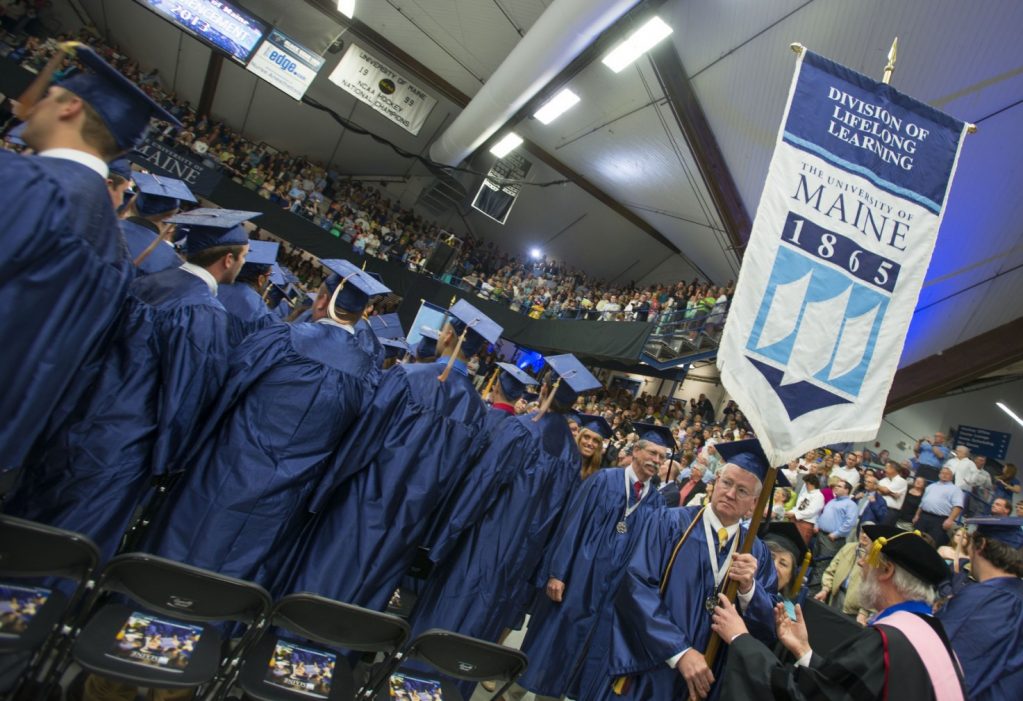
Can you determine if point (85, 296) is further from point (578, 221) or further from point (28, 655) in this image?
point (578, 221)

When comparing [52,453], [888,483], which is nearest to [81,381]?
[52,453]

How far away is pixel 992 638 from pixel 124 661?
3637 millimetres

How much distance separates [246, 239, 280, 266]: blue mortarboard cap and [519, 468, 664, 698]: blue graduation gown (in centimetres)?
281

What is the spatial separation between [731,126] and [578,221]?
373 inches

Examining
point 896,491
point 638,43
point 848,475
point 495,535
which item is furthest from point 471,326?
point 638,43

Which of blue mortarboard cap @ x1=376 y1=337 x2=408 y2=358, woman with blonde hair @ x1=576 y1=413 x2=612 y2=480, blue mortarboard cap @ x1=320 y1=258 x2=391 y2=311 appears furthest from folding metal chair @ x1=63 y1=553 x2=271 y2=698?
blue mortarboard cap @ x1=376 y1=337 x2=408 y2=358

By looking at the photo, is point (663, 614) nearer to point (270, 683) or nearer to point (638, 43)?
point (270, 683)

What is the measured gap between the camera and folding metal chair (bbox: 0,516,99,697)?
1426 mm

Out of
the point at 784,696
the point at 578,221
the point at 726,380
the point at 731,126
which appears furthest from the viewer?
the point at 578,221

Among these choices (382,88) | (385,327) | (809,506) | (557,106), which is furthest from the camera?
(382,88)

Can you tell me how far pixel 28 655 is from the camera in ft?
4.88

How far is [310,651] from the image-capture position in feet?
6.64

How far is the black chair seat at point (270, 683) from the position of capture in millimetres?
1729

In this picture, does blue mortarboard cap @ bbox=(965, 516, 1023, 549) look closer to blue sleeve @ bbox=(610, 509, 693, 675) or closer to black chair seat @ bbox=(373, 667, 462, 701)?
blue sleeve @ bbox=(610, 509, 693, 675)
